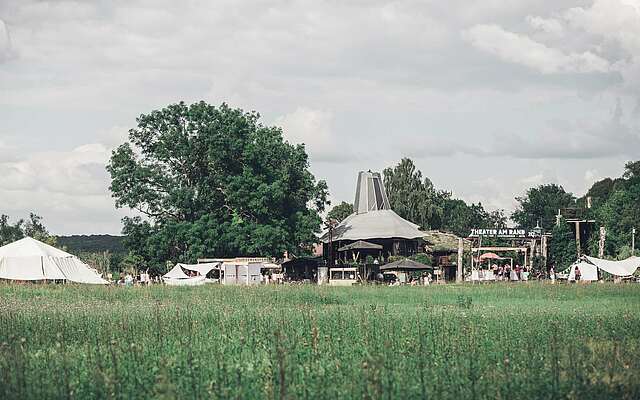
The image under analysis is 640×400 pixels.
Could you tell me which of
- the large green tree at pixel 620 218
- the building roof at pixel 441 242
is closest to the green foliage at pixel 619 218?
the large green tree at pixel 620 218

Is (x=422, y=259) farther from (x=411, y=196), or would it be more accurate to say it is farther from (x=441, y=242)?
(x=411, y=196)

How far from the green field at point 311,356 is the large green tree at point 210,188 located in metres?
42.8

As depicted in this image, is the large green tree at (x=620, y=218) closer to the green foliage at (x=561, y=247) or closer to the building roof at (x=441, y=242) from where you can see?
the green foliage at (x=561, y=247)

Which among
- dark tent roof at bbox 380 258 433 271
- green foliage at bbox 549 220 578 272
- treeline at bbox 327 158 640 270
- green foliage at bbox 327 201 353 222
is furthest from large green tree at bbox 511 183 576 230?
dark tent roof at bbox 380 258 433 271

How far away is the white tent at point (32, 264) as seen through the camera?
65125mm

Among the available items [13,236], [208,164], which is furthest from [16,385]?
[13,236]

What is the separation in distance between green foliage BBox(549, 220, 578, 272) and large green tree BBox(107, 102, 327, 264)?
24.4 m

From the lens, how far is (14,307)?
3180 cm

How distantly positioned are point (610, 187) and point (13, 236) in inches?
3105

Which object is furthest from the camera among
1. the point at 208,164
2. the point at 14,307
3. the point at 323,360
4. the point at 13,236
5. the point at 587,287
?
the point at 13,236

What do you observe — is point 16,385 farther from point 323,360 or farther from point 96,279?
point 96,279

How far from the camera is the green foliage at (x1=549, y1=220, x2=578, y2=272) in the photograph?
89875 mm

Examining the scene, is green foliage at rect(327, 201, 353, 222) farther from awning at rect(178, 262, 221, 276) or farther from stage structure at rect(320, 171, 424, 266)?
awning at rect(178, 262, 221, 276)

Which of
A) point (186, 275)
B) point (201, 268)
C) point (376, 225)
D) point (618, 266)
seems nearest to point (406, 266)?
point (618, 266)
